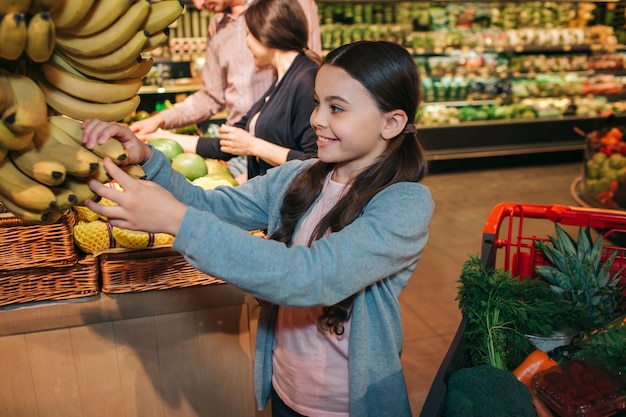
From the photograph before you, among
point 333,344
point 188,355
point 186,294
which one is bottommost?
point 188,355

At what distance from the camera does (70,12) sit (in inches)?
38.7

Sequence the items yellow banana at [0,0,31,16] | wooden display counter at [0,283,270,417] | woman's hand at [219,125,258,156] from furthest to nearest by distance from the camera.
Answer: woman's hand at [219,125,258,156], wooden display counter at [0,283,270,417], yellow banana at [0,0,31,16]

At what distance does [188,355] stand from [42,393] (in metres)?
0.51

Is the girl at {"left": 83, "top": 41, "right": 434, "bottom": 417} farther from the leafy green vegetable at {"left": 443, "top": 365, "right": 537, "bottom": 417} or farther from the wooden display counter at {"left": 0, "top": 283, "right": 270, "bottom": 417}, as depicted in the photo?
the wooden display counter at {"left": 0, "top": 283, "right": 270, "bottom": 417}

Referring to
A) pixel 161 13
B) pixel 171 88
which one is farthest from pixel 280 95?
pixel 171 88

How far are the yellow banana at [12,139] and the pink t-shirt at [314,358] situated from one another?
69cm

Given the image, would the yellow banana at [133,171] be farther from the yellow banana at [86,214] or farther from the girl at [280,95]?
the girl at [280,95]

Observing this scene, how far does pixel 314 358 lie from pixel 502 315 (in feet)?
1.92

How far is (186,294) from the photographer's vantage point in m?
2.13

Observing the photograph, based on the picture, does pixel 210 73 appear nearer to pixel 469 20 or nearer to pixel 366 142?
pixel 366 142

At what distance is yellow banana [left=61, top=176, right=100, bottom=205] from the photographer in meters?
1.09

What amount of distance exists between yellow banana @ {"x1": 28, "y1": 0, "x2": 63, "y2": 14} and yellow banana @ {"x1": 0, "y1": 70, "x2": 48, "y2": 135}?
4.4 inches

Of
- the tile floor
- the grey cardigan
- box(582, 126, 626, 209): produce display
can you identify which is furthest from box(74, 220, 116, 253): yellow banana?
box(582, 126, 626, 209): produce display

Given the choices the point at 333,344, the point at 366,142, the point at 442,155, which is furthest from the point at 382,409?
the point at 442,155
